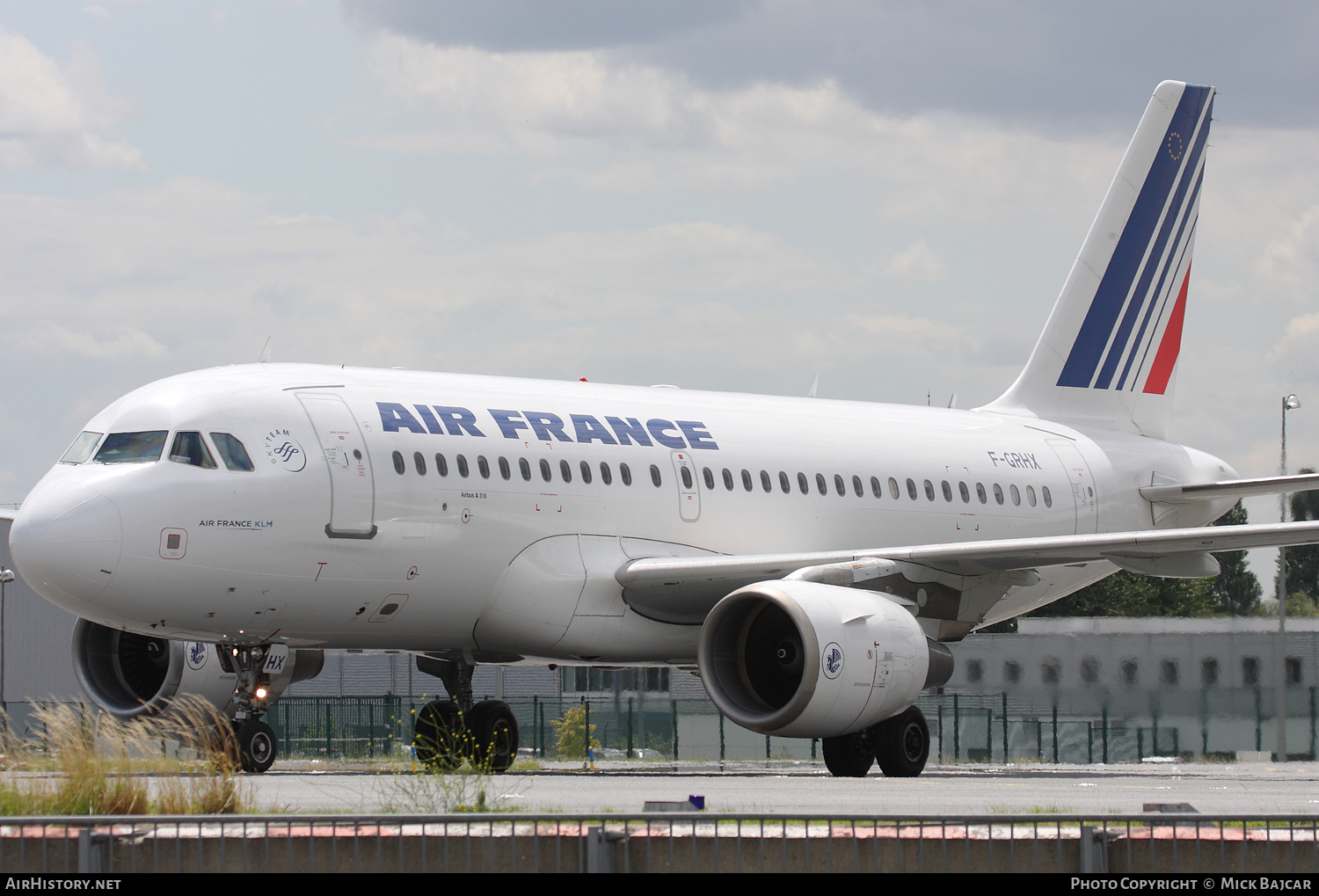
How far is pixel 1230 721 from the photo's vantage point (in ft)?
100

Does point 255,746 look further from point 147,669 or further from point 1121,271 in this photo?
point 1121,271

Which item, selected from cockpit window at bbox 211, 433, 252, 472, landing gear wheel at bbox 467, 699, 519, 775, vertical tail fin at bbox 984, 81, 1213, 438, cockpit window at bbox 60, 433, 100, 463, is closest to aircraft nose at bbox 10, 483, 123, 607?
cockpit window at bbox 60, 433, 100, 463

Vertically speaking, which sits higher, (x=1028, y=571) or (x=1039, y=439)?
(x=1039, y=439)

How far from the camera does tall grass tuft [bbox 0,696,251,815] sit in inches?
423

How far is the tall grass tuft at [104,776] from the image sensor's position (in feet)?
35.2

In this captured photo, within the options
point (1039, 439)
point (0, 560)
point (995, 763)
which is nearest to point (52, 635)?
point (0, 560)

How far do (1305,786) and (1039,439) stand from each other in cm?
870

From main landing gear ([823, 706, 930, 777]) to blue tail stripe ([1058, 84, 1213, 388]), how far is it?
9.51 m

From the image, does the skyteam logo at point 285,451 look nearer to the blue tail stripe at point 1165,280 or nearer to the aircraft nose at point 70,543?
the aircraft nose at point 70,543

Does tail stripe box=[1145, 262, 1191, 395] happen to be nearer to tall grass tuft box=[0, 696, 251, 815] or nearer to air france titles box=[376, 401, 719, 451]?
air france titles box=[376, 401, 719, 451]

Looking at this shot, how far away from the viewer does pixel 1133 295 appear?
2794cm
